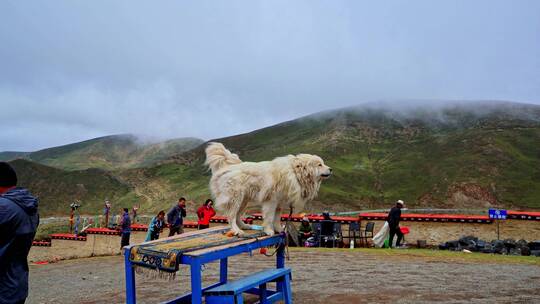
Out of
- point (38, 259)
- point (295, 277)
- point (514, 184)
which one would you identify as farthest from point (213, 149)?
point (514, 184)

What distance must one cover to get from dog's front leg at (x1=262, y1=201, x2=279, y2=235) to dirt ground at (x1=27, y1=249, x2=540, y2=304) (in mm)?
1419

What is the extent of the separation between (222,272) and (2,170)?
12.3ft

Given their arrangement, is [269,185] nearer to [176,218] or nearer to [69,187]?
[176,218]

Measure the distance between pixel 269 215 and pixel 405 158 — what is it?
6900cm

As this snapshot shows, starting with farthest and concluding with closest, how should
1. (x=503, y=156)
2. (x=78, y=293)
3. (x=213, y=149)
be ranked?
(x=503, y=156) < (x=78, y=293) < (x=213, y=149)

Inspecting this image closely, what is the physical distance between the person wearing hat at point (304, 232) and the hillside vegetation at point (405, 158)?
84.5 feet

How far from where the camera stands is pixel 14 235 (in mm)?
3572

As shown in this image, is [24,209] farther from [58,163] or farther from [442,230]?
[58,163]

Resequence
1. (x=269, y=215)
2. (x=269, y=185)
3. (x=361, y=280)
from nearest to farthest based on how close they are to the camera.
Answer: (x=269, y=185) < (x=269, y=215) < (x=361, y=280)

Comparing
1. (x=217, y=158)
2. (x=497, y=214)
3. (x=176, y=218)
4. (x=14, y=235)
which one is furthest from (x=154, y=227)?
(x=497, y=214)

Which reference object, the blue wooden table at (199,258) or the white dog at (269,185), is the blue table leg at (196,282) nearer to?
the blue wooden table at (199,258)

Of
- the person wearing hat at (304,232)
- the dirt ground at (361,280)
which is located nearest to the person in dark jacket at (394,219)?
the dirt ground at (361,280)

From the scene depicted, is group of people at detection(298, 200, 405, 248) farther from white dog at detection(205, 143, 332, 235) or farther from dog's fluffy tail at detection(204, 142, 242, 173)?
dog's fluffy tail at detection(204, 142, 242, 173)

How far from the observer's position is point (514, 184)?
54219 millimetres
